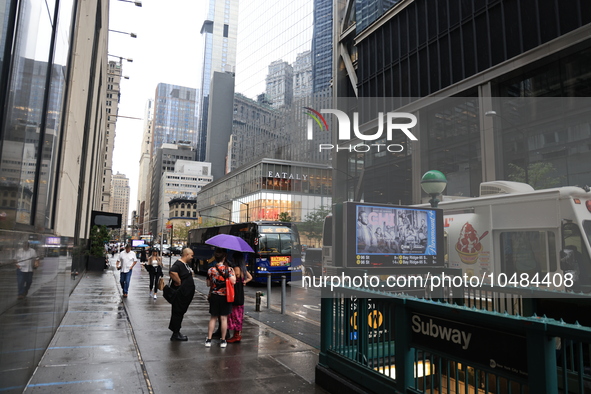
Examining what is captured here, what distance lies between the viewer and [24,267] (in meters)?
4.15

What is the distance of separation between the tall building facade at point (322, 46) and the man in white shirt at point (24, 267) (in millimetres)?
73327

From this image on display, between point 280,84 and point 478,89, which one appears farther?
Result: point 280,84

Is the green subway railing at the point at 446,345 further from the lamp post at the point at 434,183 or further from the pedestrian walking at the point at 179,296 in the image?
the lamp post at the point at 434,183

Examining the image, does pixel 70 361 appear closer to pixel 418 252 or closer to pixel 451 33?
pixel 418 252

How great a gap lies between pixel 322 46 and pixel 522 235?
70737mm

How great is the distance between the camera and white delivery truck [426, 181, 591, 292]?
9656 mm

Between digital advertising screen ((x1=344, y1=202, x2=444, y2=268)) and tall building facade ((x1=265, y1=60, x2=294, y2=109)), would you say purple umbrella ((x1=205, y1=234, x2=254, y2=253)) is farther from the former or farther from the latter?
tall building facade ((x1=265, y1=60, x2=294, y2=109))

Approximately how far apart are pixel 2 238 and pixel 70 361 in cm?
362

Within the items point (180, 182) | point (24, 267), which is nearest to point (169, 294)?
point (24, 267)

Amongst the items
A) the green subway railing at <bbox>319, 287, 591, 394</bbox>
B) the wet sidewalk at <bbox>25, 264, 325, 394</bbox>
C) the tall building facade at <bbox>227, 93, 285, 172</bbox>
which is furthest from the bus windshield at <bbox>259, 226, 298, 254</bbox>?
the tall building facade at <bbox>227, 93, 285, 172</bbox>

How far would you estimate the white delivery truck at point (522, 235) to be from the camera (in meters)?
9.66

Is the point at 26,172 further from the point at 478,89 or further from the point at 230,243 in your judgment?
the point at 478,89

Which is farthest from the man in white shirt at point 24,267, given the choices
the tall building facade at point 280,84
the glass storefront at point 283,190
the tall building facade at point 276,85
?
the tall building facade at point 280,84

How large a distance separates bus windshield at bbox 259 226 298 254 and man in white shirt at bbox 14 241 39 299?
1663cm
